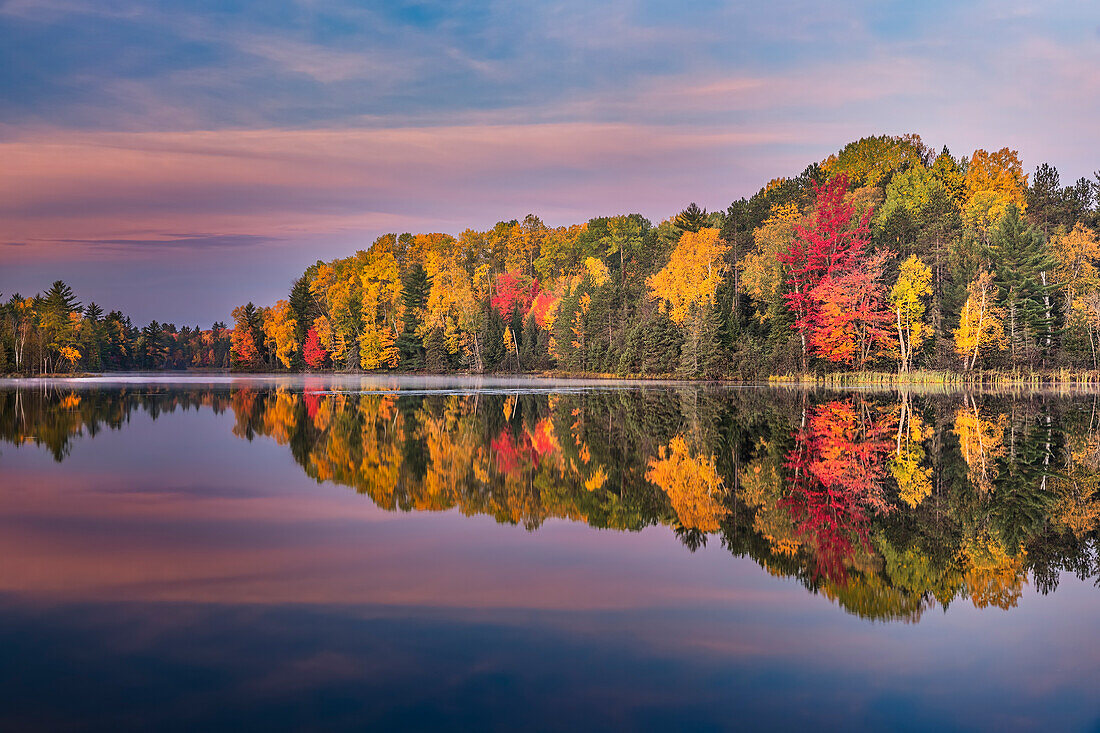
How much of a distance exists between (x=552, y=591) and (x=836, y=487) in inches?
289

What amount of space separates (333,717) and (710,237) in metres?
→ 68.8

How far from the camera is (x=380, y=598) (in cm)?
746

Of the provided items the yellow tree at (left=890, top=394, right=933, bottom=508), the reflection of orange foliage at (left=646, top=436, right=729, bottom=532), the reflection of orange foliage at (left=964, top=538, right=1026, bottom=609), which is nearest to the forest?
the yellow tree at (left=890, top=394, right=933, bottom=508)

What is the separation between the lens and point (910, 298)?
5594 cm

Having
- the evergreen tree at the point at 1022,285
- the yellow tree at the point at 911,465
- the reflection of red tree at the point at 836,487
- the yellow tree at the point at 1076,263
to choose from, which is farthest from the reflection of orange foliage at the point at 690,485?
the yellow tree at the point at 1076,263

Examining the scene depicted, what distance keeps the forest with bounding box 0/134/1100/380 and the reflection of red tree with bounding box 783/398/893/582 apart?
3735 cm

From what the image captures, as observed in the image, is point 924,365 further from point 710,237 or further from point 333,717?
point 333,717

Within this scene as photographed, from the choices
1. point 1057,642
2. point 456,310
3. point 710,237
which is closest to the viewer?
point 1057,642

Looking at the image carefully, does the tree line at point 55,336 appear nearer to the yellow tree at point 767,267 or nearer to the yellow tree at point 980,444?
the yellow tree at point 767,267

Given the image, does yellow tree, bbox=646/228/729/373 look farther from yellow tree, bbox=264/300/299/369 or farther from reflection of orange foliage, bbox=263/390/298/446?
yellow tree, bbox=264/300/299/369

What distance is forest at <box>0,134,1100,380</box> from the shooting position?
188 feet

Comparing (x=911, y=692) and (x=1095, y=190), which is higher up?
(x=1095, y=190)

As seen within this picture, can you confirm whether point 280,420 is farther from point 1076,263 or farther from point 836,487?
point 1076,263

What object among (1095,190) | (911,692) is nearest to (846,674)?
(911,692)
